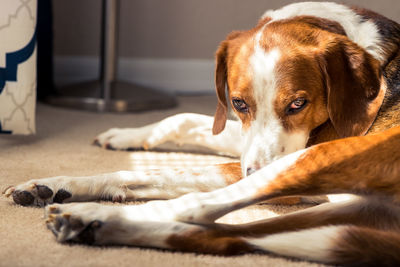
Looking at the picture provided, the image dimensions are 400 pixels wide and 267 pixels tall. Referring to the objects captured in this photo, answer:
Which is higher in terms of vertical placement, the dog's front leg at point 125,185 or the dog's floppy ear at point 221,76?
the dog's floppy ear at point 221,76

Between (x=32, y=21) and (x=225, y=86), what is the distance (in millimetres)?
968

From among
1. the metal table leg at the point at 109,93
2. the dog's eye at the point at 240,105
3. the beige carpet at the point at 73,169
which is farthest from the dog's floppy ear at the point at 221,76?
the metal table leg at the point at 109,93

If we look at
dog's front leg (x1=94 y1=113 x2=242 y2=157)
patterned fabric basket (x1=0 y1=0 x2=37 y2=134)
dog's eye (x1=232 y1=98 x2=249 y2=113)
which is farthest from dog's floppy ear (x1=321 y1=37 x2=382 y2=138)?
patterned fabric basket (x1=0 y1=0 x2=37 y2=134)

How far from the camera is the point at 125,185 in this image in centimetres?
175

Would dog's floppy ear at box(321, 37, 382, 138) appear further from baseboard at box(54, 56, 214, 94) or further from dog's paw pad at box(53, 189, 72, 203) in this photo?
baseboard at box(54, 56, 214, 94)

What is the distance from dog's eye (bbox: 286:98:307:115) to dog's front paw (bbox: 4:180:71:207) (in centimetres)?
76

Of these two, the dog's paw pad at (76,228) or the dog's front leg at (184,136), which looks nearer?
the dog's paw pad at (76,228)

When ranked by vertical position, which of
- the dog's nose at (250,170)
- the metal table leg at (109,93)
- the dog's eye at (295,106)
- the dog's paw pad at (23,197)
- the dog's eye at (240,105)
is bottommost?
the metal table leg at (109,93)

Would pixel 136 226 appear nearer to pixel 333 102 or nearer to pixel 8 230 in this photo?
pixel 8 230

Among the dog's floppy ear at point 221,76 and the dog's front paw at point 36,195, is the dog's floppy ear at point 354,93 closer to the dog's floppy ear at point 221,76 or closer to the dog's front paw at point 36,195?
the dog's floppy ear at point 221,76

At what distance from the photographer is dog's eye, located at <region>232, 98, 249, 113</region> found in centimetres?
179

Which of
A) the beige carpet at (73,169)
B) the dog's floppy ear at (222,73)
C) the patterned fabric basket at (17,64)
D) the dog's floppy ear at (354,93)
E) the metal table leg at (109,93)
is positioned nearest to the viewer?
the beige carpet at (73,169)

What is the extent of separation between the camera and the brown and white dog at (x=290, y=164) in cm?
136

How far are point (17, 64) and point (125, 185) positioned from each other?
0.96m
